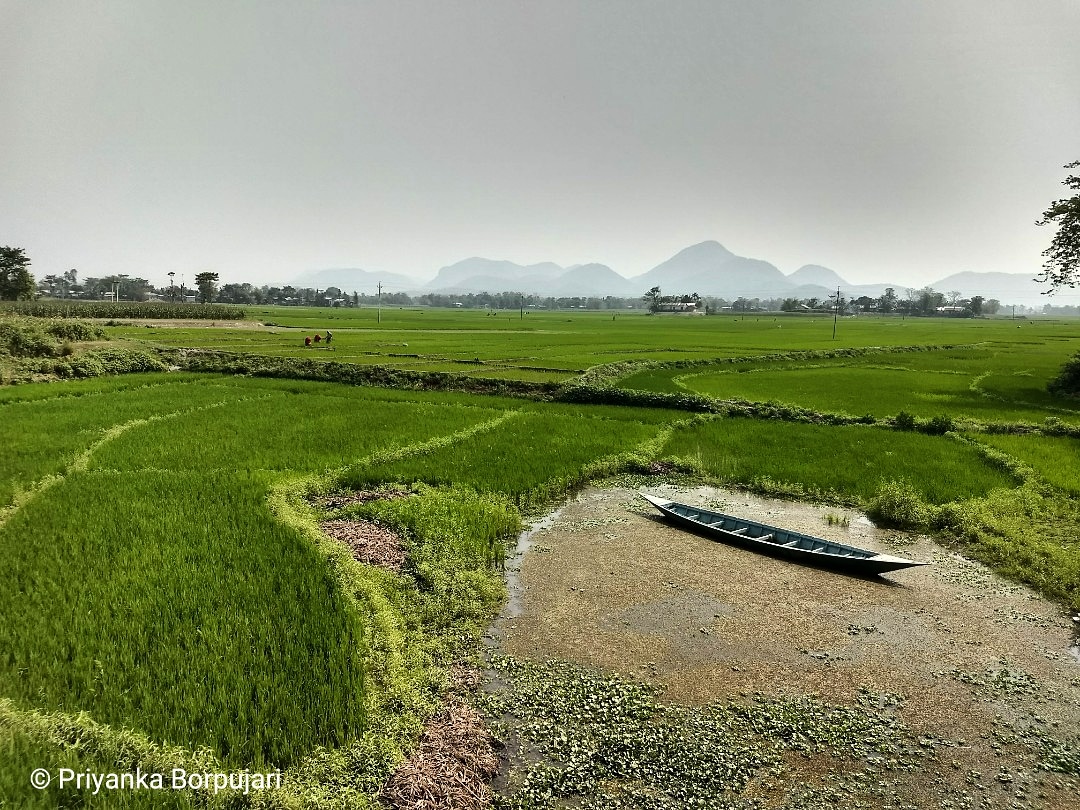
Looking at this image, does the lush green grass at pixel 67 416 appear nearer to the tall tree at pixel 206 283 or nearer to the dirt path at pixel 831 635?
the dirt path at pixel 831 635

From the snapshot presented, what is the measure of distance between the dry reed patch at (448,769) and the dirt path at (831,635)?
3.87 ft

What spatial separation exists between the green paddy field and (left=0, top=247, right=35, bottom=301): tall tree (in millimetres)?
→ 52569

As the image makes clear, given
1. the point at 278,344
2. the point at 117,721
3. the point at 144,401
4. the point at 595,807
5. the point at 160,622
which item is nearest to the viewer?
the point at 595,807

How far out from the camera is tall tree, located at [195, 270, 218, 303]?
296ft

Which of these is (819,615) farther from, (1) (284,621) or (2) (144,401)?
(2) (144,401)

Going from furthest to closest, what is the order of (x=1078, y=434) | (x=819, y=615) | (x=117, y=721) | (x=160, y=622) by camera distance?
(x=1078, y=434), (x=819, y=615), (x=160, y=622), (x=117, y=721)

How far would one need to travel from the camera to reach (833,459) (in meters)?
11.7

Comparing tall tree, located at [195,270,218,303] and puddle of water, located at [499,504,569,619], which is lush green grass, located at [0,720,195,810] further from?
tall tree, located at [195,270,218,303]

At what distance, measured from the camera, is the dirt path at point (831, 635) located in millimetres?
4641

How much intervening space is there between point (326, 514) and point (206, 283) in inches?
3908

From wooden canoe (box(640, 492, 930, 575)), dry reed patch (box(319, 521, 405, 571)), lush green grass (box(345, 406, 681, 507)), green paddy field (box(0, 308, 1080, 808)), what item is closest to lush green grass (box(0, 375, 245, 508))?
green paddy field (box(0, 308, 1080, 808))

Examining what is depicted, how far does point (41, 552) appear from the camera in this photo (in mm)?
6621

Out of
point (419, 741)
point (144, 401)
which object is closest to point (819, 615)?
point (419, 741)

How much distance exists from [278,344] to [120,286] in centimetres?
10943
